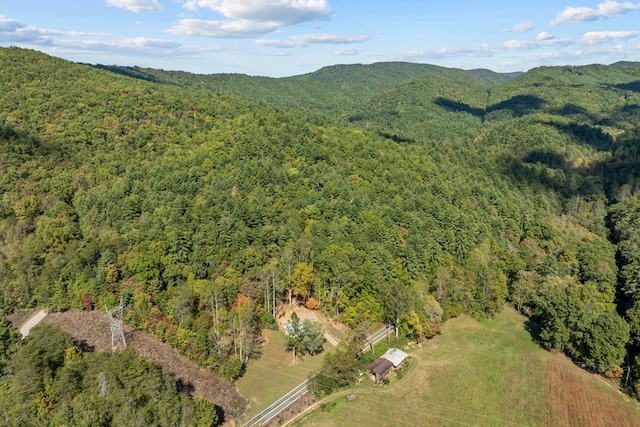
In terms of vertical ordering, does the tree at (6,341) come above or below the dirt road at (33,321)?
above

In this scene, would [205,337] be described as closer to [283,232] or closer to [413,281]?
[283,232]

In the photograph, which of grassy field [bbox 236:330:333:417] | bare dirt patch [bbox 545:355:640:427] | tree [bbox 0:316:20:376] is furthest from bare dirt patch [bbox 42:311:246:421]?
bare dirt patch [bbox 545:355:640:427]

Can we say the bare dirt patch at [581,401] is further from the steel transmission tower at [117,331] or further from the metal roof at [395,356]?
the steel transmission tower at [117,331]

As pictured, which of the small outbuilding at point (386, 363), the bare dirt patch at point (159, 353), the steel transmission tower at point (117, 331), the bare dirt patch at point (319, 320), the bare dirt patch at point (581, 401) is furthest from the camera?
the bare dirt patch at point (319, 320)

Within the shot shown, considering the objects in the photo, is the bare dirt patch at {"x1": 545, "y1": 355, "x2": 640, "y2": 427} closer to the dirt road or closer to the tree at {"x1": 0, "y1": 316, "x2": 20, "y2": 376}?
the tree at {"x1": 0, "y1": 316, "x2": 20, "y2": 376}

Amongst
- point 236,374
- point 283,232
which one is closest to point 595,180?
point 283,232


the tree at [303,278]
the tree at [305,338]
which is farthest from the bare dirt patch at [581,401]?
the tree at [303,278]

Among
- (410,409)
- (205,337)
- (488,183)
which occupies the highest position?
(488,183)

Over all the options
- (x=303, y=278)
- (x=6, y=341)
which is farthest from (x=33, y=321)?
(x=303, y=278)
